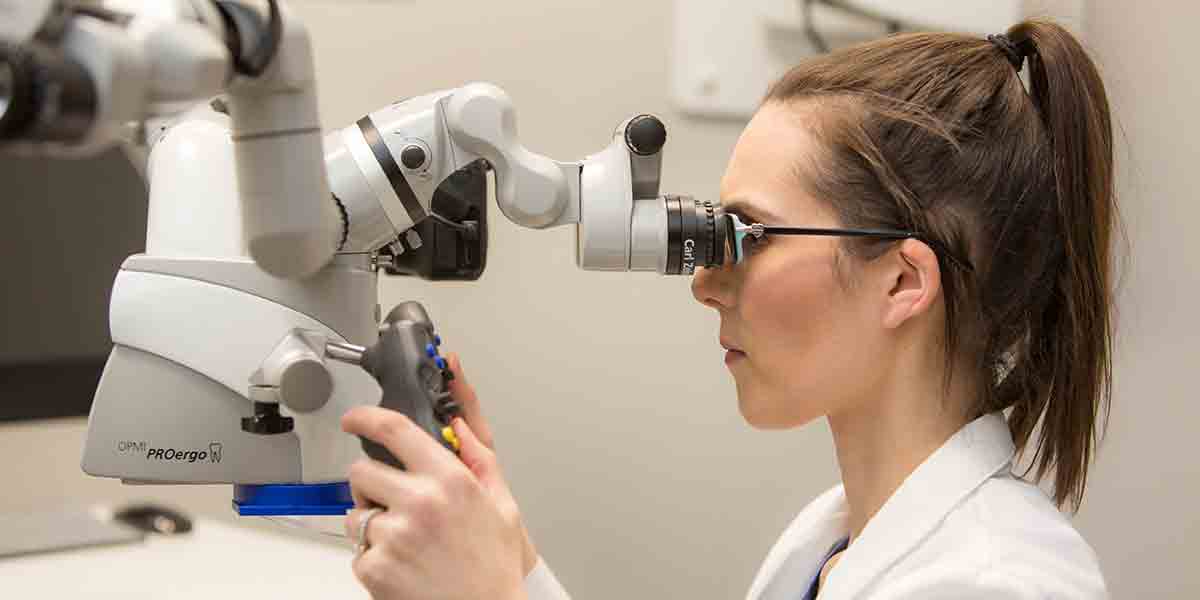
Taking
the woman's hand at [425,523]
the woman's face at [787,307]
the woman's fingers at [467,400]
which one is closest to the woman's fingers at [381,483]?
the woman's hand at [425,523]

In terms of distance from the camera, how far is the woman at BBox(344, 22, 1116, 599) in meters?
0.91

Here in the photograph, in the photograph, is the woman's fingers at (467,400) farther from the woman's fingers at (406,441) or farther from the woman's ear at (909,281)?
the woman's ear at (909,281)

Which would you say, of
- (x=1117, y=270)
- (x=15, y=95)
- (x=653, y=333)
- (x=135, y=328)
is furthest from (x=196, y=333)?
(x=1117, y=270)

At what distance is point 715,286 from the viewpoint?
955 millimetres

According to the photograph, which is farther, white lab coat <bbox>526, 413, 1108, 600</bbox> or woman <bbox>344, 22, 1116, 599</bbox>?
woman <bbox>344, 22, 1116, 599</bbox>

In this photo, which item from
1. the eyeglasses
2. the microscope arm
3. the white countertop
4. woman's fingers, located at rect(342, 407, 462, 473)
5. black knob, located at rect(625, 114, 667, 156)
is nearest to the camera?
the microscope arm

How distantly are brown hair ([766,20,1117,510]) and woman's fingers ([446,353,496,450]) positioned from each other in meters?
0.32

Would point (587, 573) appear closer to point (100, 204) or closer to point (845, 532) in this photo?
point (845, 532)

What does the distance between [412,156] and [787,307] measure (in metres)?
0.32

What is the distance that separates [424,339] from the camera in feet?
2.40

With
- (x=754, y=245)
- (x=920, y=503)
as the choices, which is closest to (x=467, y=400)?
(x=754, y=245)

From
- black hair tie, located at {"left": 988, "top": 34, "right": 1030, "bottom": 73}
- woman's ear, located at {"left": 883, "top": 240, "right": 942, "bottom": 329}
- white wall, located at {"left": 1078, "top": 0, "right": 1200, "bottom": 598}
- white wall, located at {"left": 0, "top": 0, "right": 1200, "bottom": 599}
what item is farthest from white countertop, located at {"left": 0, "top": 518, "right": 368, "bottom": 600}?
white wall, located at {"left": 1078, "top": 0, "right": 1200, "bottom": 598}

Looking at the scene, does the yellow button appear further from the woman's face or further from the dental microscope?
the woman's face

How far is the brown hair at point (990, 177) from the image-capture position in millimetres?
926
